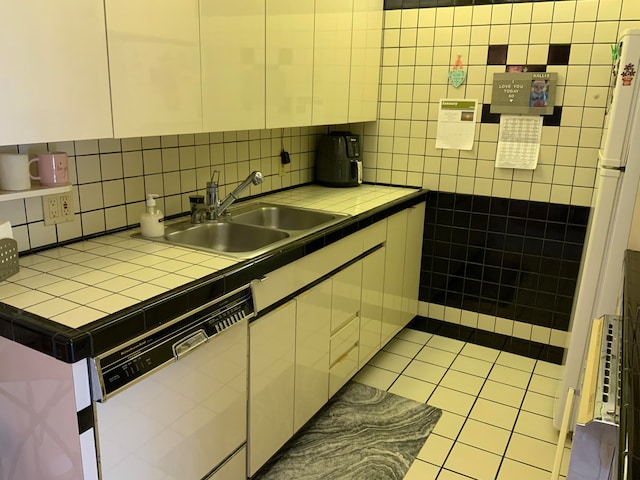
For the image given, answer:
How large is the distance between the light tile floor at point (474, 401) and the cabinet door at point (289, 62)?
1.45m

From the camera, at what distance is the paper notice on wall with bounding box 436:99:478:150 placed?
300 centimetres

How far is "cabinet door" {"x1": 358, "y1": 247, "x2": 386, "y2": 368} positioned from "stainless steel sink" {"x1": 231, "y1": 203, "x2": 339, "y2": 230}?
311 mm

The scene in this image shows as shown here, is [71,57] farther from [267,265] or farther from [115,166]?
[267,265]

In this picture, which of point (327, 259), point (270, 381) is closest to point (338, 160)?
point (327, 259)

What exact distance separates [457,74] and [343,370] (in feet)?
5.77

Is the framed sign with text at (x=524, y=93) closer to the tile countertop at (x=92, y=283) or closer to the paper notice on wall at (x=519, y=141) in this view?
the paper notice on wall at (x=519, y=141)

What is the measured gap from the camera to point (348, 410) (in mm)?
2543

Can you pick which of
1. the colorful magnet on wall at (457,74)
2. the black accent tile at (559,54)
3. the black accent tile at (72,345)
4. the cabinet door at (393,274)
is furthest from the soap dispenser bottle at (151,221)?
the black accent tile at (559,54)

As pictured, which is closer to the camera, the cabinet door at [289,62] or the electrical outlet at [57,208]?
the electrical outlet at [57,208]

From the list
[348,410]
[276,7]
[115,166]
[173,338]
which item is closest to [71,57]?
[115,166]

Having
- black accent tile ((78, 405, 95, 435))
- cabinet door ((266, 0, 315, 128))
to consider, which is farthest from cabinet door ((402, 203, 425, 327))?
black accent tile ((78, 405, 95, 435))

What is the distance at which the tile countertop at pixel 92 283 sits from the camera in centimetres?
124

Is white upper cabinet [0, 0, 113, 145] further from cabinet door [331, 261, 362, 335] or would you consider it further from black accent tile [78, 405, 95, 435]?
cabinet door [331, 261, 362, 335]

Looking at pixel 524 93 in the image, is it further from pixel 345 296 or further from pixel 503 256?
pixel 345 296
